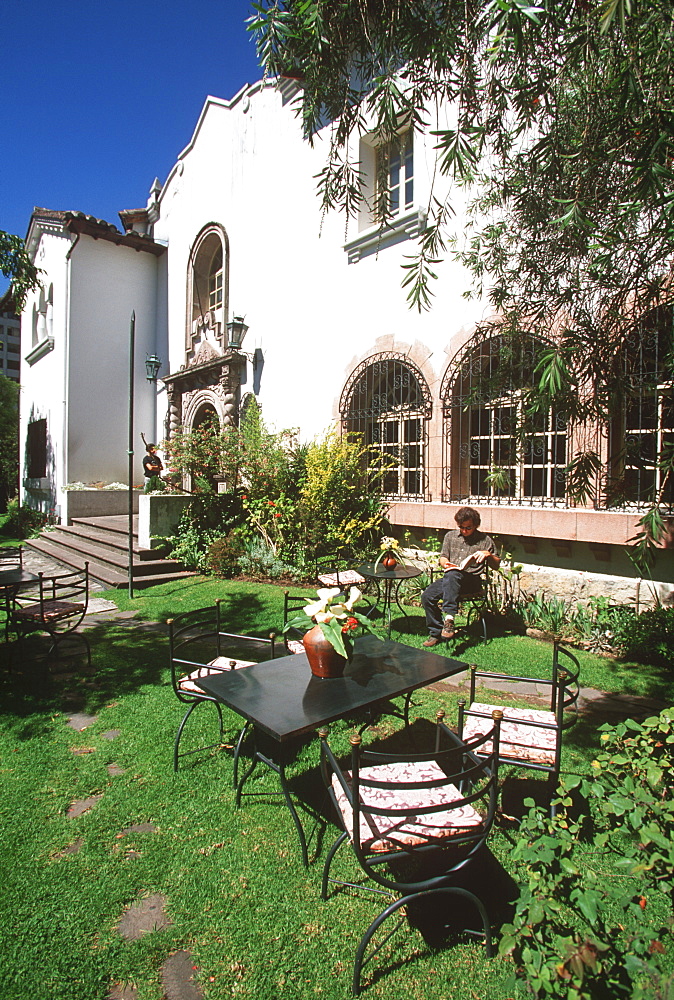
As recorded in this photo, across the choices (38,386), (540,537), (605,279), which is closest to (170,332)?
(38,386)

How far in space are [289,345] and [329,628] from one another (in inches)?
321

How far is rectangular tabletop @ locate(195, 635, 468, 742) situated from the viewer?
8.12 feet

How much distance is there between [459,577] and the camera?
211 inches

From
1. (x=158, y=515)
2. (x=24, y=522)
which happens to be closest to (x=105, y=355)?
(x=24, y=522)

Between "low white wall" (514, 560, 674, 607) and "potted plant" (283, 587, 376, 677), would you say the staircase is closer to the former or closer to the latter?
"low white wall" (514, 560, 674, 607)

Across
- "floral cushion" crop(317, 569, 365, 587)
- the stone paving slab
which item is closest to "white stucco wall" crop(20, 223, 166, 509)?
"floral cushion" crop(317, 569, 365, 587)

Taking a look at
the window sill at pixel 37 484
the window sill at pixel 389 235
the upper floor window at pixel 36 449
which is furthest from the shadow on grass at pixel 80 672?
the upper floor window at pixel 36 449

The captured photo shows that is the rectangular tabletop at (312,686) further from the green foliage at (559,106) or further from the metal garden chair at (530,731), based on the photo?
the green foliage at (559,106)

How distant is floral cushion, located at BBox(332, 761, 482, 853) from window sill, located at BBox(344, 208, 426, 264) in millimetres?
6715

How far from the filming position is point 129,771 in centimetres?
316

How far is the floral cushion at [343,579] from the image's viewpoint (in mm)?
6138

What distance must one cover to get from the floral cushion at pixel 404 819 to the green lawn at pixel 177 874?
0.29 metres

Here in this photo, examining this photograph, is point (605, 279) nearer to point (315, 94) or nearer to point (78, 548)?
point (315, 94)

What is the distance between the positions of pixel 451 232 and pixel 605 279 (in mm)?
4073
